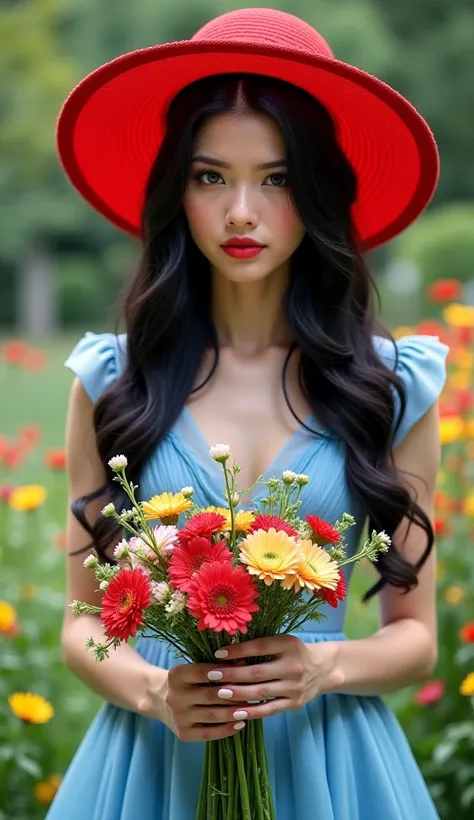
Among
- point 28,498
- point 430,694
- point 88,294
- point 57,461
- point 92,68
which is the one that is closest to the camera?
point 430,694

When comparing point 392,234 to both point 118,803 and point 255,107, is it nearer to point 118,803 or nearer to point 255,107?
point 255,107

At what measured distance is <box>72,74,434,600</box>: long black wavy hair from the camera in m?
1.67

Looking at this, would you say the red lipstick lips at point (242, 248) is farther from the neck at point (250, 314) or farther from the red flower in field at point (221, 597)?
the red flower in field at point (221, 597)

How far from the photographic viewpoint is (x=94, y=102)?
1.75m

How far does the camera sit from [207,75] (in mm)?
1668

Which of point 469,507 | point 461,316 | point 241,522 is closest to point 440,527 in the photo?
point 469,507

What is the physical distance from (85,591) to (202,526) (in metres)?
0.61

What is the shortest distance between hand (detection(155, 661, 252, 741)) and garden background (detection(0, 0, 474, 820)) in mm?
832

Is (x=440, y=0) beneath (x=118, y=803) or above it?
above

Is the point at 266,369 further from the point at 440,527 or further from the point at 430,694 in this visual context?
the point at 430,694

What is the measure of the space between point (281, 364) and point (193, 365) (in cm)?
14

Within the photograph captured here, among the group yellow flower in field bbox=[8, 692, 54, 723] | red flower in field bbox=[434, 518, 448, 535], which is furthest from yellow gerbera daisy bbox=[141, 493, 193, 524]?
red flower in field bbox=[434, 518, 448, 535]

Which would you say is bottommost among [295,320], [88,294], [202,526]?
[202,526]

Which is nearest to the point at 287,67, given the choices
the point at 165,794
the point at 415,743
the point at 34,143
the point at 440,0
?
the point at 165,794
